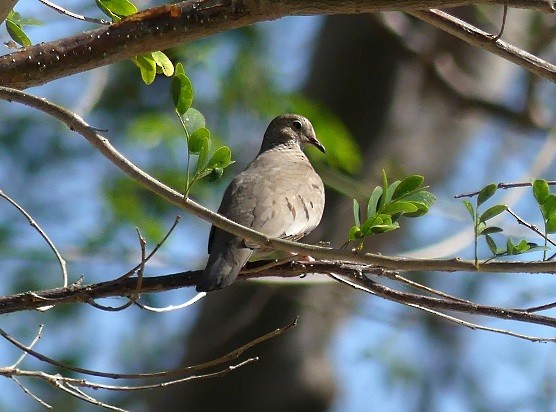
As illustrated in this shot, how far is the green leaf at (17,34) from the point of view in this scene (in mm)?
2338

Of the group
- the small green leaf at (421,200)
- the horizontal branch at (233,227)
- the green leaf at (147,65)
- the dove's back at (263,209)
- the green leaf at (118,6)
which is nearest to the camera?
the horizontal branch at (233,227)

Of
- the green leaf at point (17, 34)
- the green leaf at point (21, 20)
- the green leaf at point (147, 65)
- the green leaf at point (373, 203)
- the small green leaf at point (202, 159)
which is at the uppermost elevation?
the green leaf at point (21, 20)

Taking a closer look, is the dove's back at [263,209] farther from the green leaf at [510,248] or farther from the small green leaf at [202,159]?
the green leaf at [510,248]

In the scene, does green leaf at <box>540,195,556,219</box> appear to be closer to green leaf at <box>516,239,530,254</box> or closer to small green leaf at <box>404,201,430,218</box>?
green leaf at <box>516,239,530,254</box>

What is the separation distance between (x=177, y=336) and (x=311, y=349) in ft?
11.3

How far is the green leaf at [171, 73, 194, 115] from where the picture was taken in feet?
6.72

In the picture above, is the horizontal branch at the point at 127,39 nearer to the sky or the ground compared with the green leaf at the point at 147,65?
nearer to the ground

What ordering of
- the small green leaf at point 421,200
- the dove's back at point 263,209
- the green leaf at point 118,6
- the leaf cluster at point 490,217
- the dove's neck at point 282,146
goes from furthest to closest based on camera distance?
the dove's neck at point 282,146, the dove's back at point 263,209, the green leaf at point 118,6, the small green leaf at point 421,200, the leaf cluster at point 490,217

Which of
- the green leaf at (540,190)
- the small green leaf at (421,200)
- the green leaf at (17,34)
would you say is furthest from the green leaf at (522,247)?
the green leaf at (17,34)

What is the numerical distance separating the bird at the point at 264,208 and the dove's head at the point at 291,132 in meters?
0.40

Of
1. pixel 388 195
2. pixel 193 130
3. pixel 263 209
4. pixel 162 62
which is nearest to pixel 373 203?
pixel 388 195

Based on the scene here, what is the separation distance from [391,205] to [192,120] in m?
0.51

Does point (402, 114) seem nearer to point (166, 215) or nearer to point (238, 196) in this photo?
point (166, 215)

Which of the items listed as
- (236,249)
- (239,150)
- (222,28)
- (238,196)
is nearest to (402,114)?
(239,150)
